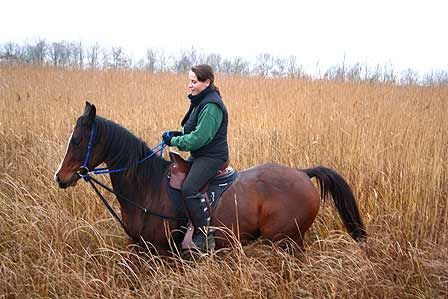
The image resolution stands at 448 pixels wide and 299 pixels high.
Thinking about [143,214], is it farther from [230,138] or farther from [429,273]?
[230,138]

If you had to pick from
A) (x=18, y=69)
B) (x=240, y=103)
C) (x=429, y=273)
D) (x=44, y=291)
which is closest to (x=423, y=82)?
(x=240, y=103)

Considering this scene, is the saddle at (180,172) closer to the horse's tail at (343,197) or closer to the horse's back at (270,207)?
the horse's back at (270,207)

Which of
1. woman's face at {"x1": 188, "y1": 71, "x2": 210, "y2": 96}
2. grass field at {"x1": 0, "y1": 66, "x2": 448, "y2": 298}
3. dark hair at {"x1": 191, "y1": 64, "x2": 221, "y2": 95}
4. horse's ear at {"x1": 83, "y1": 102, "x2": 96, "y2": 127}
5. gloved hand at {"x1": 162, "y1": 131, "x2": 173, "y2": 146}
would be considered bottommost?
grass field at {"x1": 0, "y1": 66, "x2": 448, "y2": 298}

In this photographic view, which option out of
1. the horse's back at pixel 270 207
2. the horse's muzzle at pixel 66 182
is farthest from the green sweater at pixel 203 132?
the horse's muzzle at pixel 66 182

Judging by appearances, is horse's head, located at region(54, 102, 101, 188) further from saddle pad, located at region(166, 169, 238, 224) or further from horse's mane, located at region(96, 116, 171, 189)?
saddle pad, located at region(166, 169, 238, 224)

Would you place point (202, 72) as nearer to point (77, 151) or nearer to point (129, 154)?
point (129, 154)

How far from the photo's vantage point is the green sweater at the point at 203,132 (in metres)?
3.17

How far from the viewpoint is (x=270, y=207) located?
334cm

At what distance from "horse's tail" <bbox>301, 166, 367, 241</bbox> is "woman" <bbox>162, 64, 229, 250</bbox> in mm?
878

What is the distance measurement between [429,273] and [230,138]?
3.30 metres

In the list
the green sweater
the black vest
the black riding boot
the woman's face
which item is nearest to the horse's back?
the black riding boot

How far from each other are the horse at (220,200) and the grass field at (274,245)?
18 centimetres

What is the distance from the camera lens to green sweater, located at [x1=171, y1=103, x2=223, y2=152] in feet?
10.4

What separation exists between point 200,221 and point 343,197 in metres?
1.26
